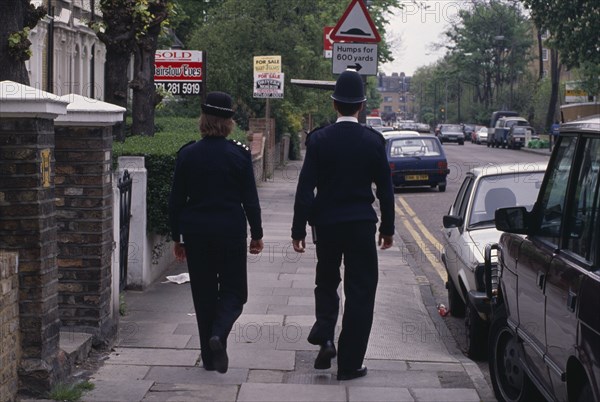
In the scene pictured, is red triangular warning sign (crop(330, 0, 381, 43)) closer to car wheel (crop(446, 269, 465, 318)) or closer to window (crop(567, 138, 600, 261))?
car wheel (crop(446, 269, 465, 318))

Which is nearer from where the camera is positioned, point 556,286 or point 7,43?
point 556,286

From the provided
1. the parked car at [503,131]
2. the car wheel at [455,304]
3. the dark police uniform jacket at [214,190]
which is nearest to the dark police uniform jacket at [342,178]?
the dark police uniform jacket at [214,190]

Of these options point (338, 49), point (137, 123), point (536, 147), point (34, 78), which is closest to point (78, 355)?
point (338, 49)

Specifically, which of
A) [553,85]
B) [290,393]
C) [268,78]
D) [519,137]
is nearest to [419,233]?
[268,78]

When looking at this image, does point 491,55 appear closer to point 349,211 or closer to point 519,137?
point 519,137

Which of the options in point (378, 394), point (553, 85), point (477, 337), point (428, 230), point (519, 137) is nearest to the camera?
point (378, 394)

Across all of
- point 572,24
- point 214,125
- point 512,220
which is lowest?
point 512,220

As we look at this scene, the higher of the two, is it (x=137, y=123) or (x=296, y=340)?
(x=137, y=123)

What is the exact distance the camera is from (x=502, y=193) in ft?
32.3

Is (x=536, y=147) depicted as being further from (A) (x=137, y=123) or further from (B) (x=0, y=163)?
(B) (x=0, y=163)

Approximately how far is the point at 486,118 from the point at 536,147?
40.8m

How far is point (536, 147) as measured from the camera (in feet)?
219

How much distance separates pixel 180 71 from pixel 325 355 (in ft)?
43.5

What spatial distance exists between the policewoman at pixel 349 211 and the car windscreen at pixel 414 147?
843 inches
